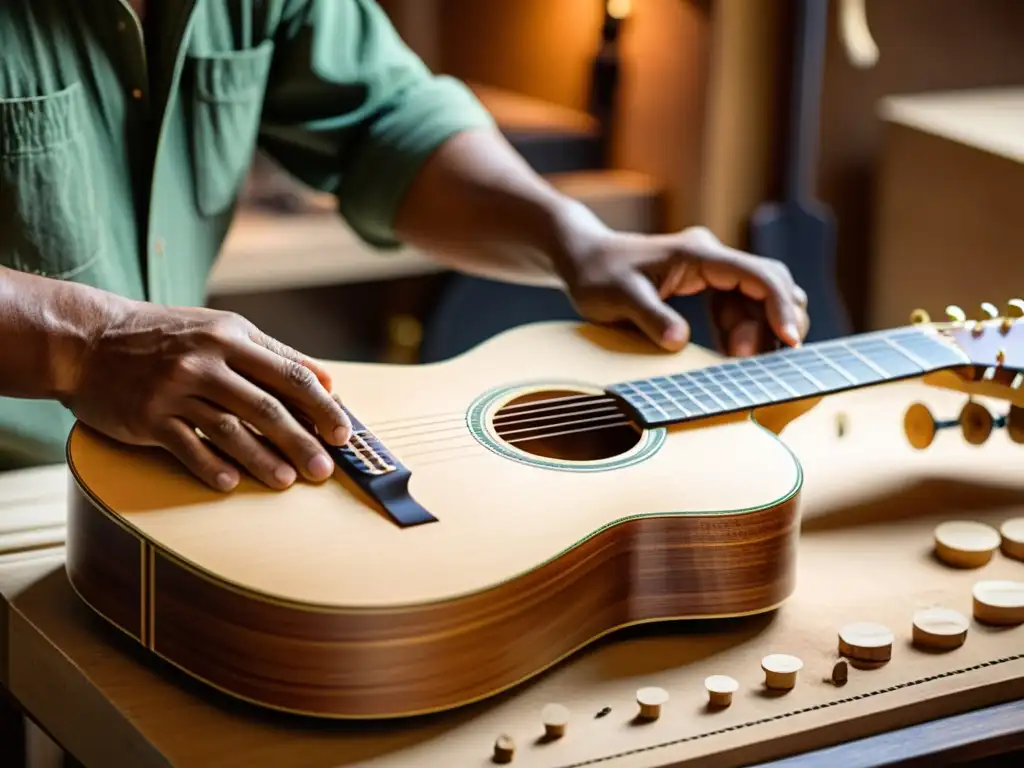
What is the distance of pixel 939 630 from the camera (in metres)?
0.85

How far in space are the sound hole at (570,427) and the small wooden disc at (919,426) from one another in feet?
0.88

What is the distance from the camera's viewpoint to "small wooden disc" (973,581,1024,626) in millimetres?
881

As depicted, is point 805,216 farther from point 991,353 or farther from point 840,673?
point 840,673

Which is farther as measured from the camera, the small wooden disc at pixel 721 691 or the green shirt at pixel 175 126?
the green shirt at pixel 175 126

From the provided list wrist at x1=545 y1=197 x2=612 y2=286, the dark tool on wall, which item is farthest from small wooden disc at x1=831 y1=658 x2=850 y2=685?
the dark tool on wall

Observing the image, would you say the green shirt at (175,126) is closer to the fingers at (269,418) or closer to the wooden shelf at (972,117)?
the fingers at (269,418)

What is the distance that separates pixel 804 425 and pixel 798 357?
0.14 meters

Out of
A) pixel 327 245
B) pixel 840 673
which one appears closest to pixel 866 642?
pixel 840 673

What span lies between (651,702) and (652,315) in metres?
0.43

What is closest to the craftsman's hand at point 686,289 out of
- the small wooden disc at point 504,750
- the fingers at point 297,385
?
the fingers at point 297,385

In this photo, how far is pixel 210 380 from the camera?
86cm

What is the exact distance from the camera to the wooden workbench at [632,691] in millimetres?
748

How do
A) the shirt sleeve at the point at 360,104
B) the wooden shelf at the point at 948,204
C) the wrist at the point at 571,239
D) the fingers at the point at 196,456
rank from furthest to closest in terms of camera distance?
the wooden shelf at the point at 948,204 → the shirt sleeve at the point at 360,104 → the wrist at the point at 571,239 → the fingers at the point at 196,456

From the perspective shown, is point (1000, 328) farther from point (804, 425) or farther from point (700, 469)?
point (700, 469)
